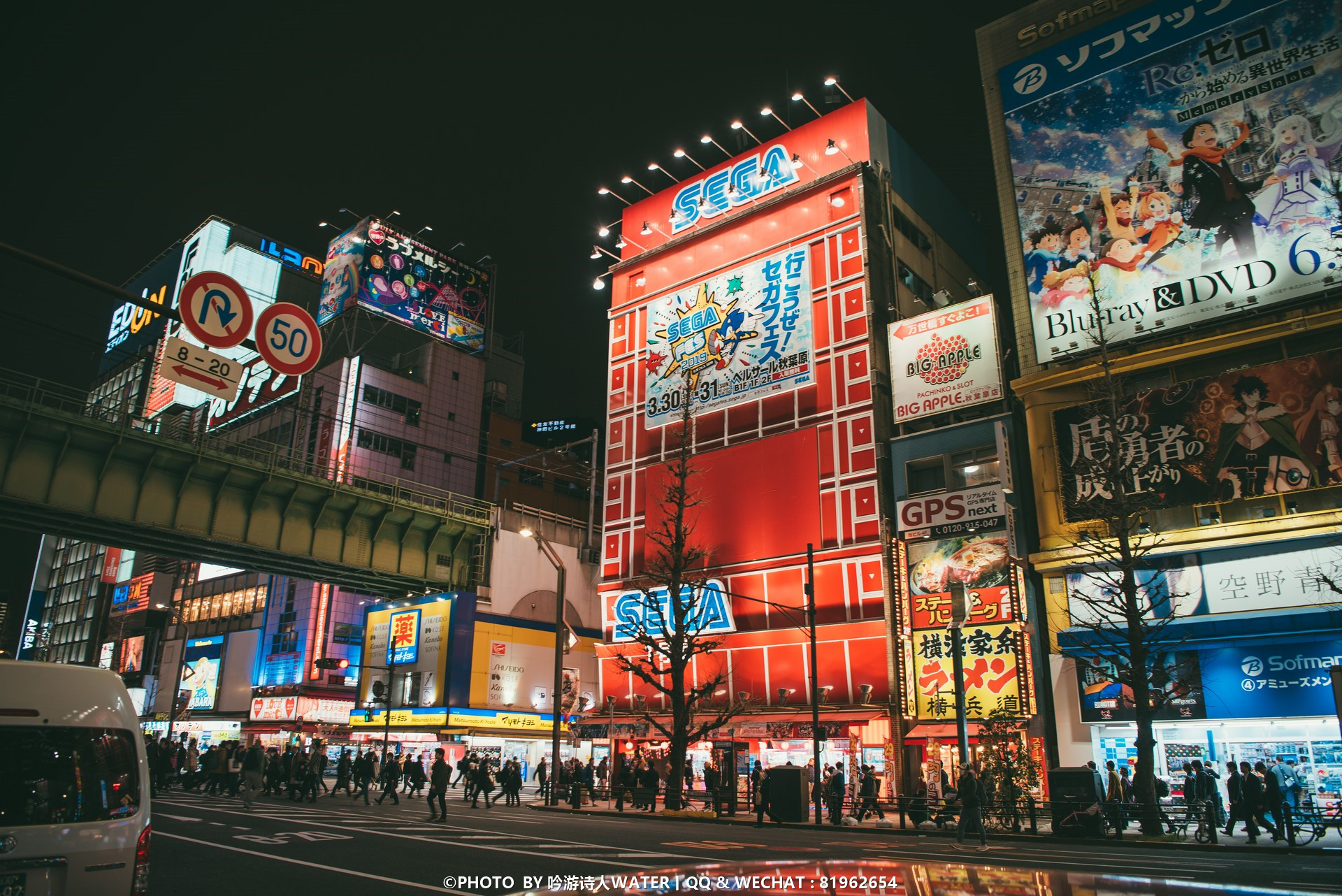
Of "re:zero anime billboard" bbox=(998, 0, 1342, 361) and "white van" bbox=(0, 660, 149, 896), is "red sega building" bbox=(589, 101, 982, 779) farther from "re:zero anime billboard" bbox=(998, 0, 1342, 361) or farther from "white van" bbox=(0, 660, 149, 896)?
"white van" bbox=(0, 660, 149, 896)

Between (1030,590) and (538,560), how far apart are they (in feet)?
97.0

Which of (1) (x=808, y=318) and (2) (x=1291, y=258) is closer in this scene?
(2) (x=1291, y=258)

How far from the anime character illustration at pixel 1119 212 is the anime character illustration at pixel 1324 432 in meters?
7.88

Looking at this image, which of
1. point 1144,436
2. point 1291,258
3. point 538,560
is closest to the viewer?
point 1291,258

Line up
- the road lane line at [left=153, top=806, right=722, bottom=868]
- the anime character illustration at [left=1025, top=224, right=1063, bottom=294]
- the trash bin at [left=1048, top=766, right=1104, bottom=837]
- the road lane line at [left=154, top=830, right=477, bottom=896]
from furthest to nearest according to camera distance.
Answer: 1. the anime character illustration at [left=1025, top=224, right=1063, bottom=294]
2. the trash bin at [left=1048, top=766, right=1104, bottom=837]
3. the road lane line at [left=153, top=806, right=722, bottom=868]
4. the road lane line at [left=154, top=830, right=477, bottom=896]

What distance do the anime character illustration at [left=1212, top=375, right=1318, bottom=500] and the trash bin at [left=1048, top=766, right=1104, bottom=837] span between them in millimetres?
10821

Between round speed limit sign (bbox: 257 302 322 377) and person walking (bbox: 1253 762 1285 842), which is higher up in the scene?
round speed limit sign (bbox: 257 302 322 377)

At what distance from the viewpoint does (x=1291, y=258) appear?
2550cm

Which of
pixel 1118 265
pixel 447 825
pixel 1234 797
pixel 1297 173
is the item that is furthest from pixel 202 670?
pixel 1297 173

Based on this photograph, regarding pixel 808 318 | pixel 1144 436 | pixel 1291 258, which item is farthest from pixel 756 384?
pixel 1291 258

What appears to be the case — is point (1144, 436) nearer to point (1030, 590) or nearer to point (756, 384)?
point (1030, 590)

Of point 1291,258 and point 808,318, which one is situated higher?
point 808,318

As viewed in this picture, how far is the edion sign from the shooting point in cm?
2969

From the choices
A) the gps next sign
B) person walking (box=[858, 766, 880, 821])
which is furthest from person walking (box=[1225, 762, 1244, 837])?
the gps next sign
